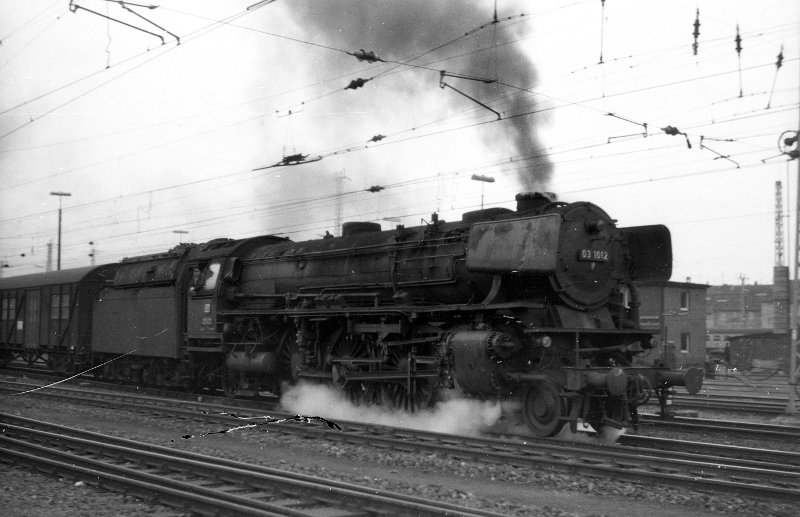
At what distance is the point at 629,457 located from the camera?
9.89 m

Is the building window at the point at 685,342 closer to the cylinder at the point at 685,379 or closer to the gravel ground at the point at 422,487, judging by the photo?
the cylinder at the point at 685,379

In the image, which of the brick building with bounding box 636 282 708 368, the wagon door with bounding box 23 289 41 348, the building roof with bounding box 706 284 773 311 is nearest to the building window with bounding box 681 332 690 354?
the brick building with bounding box 636 282 708 368

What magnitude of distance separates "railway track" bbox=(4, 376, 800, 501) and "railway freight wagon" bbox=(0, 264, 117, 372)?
13.0 meters

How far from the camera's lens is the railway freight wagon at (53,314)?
Answer: 2523 cm

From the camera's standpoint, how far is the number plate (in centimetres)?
1259

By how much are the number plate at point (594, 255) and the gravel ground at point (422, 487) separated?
4004 mm

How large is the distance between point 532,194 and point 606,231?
1375 millimetres

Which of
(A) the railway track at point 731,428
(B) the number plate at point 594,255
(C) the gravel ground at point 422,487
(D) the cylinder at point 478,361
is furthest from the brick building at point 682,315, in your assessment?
(C) the gravel ground at point 422,487

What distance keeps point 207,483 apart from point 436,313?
559 cm

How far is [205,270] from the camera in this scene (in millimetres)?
19422

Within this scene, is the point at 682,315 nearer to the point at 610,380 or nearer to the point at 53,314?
the point at 53,314

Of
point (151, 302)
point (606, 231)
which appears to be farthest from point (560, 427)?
point (151, 302)

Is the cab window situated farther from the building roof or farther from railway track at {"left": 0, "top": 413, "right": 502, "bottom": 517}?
the building roof

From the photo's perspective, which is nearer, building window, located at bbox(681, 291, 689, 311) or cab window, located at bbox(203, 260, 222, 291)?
cab window, located at bbox(203, 260, 222, 291)
